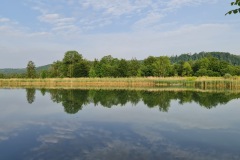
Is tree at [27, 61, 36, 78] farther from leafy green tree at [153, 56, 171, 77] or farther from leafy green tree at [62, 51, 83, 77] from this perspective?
leafy green tree at [153, 56, 171, 77]

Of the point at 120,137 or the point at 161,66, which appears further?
the point at 161,66

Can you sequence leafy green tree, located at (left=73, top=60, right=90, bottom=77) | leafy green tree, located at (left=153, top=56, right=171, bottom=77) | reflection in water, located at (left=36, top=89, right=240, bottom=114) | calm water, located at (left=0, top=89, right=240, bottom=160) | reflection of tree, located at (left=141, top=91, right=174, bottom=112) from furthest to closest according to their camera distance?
leafy green tree, located at (left=73, top=60, right=90, bottom=77)
leafy green tree, located at (left=153, top=56, right=171, bottom=77)
reflection in water, located at (left=36, top=89, right=240, bottom=114)
reflection of tree, located at (left=141, top=91, right=174, bottom=112)
calm water, located at (left=0, top=89, right=240, bottom=160)

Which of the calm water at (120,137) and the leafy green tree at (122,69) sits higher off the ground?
the leafy green tree at (122,69)

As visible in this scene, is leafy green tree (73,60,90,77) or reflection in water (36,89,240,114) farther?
leafy green tree (73,60,90,77)

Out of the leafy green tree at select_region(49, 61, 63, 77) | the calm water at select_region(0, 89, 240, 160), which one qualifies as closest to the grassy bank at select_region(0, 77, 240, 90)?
the leafy green tree at select_region(49, 61, 63, 77)

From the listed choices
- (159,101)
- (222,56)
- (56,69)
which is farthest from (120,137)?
(222,56)

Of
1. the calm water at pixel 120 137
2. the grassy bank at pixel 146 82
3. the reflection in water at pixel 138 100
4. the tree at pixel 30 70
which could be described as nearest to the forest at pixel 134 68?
the tree at pixel 30 70

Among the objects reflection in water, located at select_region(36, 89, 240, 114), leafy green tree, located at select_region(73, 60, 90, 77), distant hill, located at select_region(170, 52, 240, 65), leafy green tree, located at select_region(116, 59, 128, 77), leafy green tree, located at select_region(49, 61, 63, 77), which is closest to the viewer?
reflection in water, located at select_region(36, 89, 240, 114)

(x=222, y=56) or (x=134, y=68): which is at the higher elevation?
(x=222, y=56)

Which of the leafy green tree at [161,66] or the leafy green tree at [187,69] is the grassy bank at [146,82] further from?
the leafy green tree at [187,69]

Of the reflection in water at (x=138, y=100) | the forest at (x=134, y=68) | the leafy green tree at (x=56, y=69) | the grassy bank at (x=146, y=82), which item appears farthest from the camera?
the leafy green tree at (x=56, y=69)

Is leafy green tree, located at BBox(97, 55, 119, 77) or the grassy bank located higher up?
leafy green tree, located at BBox(97, 55, 119, 77)

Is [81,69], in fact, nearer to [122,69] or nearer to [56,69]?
[122,69]

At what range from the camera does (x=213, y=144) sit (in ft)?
25.4
